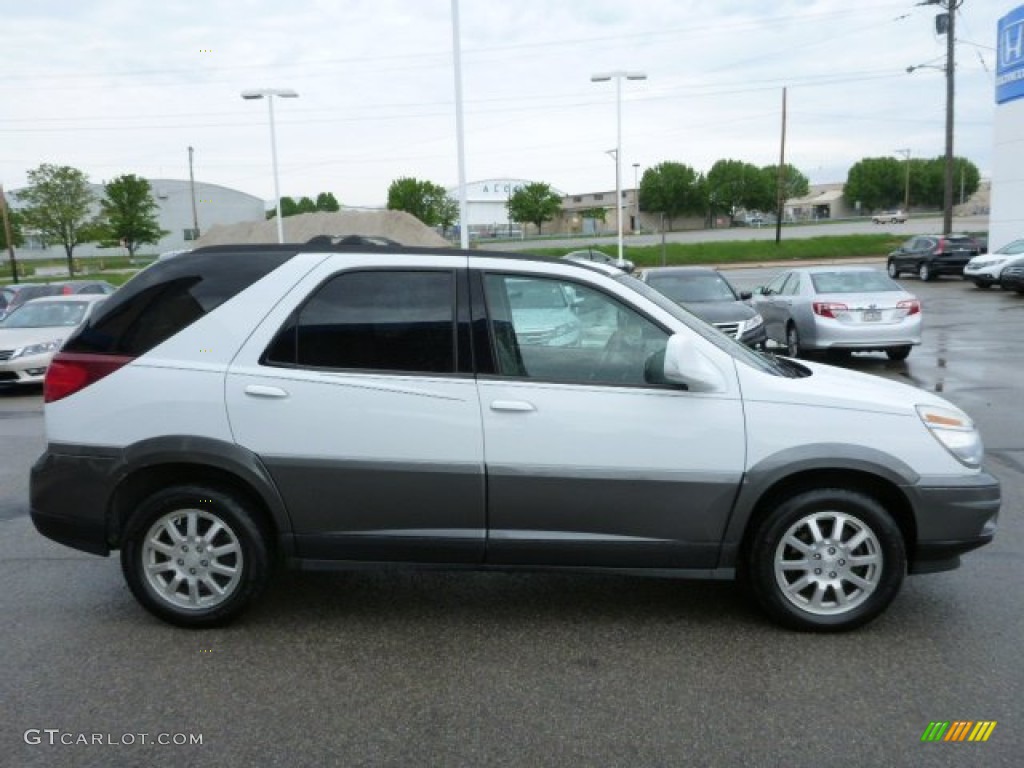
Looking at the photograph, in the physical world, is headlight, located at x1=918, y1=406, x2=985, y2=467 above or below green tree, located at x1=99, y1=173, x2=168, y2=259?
below

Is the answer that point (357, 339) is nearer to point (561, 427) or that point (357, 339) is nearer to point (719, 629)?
point (561, 427)

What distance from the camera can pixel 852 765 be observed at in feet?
10.0

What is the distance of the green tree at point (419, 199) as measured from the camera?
8800 cm

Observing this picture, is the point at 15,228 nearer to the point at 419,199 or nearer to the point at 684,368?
the point at 419,199

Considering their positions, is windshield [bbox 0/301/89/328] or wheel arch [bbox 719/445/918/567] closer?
wheel arch [bbox 719/445/918/567]

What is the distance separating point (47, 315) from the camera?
14609 mm

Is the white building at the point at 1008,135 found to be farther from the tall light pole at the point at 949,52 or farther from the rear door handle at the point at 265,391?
the rear door handle at the point at 265,391

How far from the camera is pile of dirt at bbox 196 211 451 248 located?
54.0m

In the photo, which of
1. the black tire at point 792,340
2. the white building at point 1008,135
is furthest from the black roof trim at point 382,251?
the white building at point 1008,135

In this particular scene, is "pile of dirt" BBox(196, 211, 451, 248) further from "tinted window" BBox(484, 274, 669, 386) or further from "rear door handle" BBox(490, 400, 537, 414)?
"rear door handle" BBox(490, 400, 537, 414)

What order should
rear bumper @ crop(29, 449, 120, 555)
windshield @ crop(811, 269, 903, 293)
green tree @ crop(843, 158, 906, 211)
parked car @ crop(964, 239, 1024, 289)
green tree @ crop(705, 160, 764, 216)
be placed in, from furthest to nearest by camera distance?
green tree @ crop(843, 158, 906, 211) → green tree @ crop(705, 160, 764, 216) → parked car @ crop(964, 239, 1024, 289) → windshield @ crop(811, 269, 903, 293) → rear bumper @ crop(29, 449, 120, 555)

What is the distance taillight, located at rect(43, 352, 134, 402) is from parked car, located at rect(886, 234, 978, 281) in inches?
1355

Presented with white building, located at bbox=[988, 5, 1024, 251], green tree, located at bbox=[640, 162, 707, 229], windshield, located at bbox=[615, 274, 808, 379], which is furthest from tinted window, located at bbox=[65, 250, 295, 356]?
green tree, located at bbox=[640, 162, 707, 229]

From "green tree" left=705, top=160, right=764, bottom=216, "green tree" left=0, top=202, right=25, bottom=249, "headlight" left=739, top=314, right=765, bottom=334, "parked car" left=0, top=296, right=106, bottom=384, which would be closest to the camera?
"headlight" left=739, top=314, right=765, bottom=334
